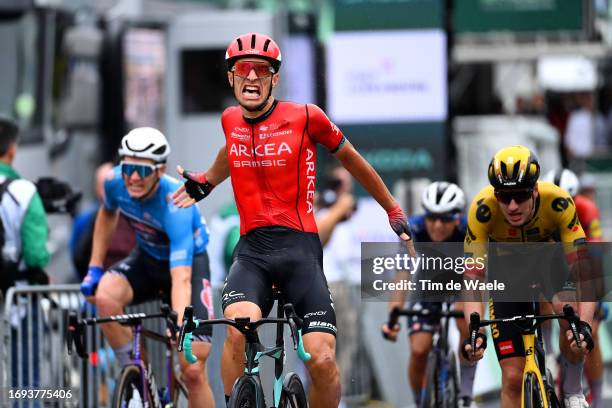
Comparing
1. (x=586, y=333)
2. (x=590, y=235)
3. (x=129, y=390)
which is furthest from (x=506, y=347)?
(x=590, y=235)

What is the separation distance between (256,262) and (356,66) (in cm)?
1088

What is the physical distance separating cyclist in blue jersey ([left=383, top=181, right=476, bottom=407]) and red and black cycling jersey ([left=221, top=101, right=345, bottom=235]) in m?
2.42

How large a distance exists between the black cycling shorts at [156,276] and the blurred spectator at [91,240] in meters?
1.44

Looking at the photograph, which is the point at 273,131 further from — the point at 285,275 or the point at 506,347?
the point at 506,347

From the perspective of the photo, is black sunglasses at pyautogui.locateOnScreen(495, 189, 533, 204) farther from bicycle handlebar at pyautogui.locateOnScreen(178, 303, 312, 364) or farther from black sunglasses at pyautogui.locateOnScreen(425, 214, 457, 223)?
black sunglasses at pyautogui.locateOnScreen(425, 214, 457, 223)

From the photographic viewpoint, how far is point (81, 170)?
20.4 m

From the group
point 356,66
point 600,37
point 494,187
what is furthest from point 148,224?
point 600,37

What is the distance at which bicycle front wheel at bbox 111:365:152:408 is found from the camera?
10.1 meters

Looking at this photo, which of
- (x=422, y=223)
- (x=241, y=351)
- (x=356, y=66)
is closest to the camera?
(x=241, y=351)

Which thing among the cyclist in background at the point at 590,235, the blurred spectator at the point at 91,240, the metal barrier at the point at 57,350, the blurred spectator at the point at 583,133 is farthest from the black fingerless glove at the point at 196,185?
the blurred spectator at the point at 583,133

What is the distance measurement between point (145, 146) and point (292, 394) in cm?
216

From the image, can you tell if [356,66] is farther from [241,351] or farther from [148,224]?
[241,351]

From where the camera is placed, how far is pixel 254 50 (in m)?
9.33

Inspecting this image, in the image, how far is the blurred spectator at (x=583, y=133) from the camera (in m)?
26.1
